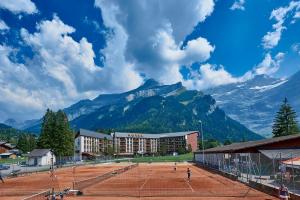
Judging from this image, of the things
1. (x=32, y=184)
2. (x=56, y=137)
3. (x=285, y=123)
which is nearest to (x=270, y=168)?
(x=32, y=184)

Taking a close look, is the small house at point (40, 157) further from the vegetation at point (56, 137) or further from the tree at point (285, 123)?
the tree at point (285, 123)

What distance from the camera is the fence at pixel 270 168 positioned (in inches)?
1309

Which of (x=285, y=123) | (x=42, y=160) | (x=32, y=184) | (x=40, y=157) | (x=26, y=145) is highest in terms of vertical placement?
(x=285, y=123)

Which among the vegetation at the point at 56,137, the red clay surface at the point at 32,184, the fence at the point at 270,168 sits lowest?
the red clay surface at the point at 32,184

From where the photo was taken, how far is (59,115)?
125 metres

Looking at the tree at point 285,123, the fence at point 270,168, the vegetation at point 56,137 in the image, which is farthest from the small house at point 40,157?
the tree at point 285,123

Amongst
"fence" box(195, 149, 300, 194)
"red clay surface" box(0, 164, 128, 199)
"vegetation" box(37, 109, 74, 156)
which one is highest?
"vegetation" box(37, 109, 74, 156)

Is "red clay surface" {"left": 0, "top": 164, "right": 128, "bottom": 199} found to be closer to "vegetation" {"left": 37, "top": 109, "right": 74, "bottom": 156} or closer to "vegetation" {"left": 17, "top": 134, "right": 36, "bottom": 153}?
"vegetation" {"left": 37, "top": 109, "right": 74, "bottom": 156}

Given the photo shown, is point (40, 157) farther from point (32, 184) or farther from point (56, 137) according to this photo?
point (32, 184)

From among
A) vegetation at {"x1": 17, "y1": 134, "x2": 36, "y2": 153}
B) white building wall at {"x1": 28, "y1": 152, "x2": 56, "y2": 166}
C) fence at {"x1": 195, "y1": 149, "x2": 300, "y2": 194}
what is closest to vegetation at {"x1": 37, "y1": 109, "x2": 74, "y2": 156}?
white building wall at {"x1": 28, "y1": 152, "x2": 56, "y2": 166}

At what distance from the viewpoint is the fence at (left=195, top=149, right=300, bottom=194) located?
33250mm

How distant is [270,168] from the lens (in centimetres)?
4506

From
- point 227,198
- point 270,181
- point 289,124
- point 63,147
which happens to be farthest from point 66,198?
point 289,124

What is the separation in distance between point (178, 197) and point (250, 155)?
555 inches
